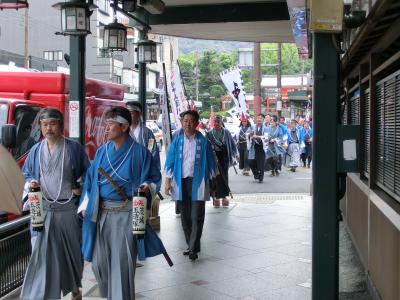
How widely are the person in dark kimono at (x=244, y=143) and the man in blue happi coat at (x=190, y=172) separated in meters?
9.53

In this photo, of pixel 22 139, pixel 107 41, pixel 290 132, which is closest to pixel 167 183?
pixel 22 139

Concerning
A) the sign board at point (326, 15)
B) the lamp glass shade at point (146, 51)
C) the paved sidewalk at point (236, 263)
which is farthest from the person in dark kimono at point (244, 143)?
the sign board at point (326, 15)

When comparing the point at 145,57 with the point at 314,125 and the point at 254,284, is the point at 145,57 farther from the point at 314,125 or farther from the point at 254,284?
the point at 314,125

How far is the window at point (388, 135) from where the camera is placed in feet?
16.0

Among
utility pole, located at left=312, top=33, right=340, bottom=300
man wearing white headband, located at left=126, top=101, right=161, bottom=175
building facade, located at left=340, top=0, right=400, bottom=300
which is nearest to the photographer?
utility pole, located at left=312, top=33, right=340, bottom=300

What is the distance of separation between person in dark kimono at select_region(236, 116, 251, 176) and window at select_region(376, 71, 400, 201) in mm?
11179

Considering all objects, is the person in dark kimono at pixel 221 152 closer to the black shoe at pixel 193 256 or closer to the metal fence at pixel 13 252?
the black shoe at pixel 193 256

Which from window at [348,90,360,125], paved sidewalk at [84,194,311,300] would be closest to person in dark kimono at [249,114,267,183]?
paved sidewalk at [84,194,311,300]

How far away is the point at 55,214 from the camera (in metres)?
5.25

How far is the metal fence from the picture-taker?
222 inches

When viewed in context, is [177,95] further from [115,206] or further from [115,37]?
[115,206]

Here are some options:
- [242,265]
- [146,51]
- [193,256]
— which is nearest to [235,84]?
[146,51]

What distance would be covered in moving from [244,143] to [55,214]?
13541 millimetres

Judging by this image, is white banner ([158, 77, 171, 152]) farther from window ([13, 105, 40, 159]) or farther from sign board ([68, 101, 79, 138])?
window ([13, 105, 40, 159])
